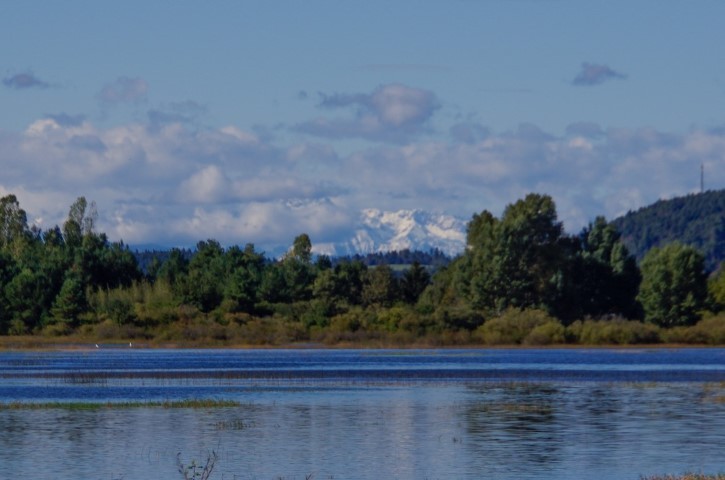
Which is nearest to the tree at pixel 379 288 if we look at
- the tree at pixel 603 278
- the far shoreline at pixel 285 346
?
the tree at pixel 603 278

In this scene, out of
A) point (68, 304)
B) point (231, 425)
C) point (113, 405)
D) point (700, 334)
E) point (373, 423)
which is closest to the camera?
point (231, 425)

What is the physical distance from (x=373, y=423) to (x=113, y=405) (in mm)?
13607

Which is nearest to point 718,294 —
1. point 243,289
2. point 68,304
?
point 243,289

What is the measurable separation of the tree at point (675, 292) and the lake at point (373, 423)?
2273 inches

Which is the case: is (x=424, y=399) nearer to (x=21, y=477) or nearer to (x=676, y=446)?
(x=676, y=446)

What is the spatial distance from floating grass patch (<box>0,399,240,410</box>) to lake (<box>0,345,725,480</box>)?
2.93ft

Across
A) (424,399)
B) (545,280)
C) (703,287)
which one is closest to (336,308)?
(545,280)

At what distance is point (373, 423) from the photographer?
50.8 metres

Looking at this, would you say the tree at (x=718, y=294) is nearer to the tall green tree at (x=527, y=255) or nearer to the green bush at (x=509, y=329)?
the tall green tree at (x=527, y=255)

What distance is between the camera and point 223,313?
153 meters

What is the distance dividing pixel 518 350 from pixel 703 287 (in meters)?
28.7

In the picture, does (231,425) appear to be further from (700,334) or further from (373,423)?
(700,334)

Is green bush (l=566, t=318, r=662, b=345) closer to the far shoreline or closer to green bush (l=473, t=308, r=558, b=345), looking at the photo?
the far shoreline

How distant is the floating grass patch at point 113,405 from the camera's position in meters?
57.4
